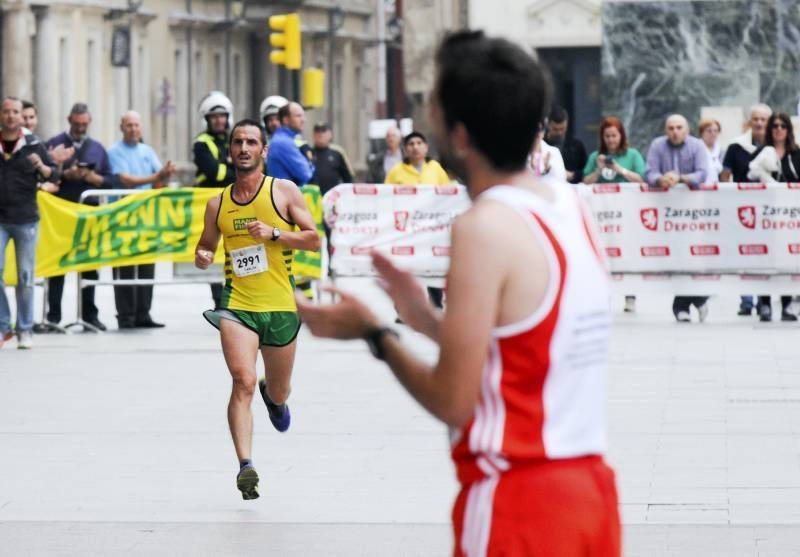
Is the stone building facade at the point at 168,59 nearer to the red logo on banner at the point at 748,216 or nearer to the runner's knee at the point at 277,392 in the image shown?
the red logo on banner at the point at 748,216

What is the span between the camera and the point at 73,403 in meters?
12.7

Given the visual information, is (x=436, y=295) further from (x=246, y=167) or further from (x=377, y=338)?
(x=377, y=338)

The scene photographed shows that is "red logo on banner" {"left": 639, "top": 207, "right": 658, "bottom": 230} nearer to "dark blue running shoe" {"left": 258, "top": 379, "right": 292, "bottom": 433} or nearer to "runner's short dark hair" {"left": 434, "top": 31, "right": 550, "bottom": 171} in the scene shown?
"dark blue running shoe" {"left": 258, "top": 379, "right": 292, "bottom": 433}

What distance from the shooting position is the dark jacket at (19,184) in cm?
1628

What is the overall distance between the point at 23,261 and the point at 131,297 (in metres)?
2.36

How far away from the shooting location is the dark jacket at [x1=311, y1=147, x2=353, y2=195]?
21641 mm

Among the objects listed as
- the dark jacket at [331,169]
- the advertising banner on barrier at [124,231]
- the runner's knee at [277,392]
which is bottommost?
the runner's knee at [277,392]

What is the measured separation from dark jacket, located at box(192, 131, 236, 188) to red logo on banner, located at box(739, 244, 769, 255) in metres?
4.34

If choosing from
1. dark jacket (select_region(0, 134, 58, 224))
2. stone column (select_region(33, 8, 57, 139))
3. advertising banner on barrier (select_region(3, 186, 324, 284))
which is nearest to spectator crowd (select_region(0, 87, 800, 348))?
dark jacket (select_region(0, 134, 58, 224))

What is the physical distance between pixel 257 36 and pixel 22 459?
161 ft

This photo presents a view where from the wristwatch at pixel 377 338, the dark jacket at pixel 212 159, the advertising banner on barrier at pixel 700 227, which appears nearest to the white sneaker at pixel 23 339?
the dark jacket at pixel 212 159

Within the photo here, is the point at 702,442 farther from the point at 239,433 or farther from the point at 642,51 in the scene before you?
the point at 642,51

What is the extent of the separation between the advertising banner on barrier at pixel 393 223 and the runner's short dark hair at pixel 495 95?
15.1 meters

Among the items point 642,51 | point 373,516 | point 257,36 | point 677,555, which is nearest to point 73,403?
point 373,516
